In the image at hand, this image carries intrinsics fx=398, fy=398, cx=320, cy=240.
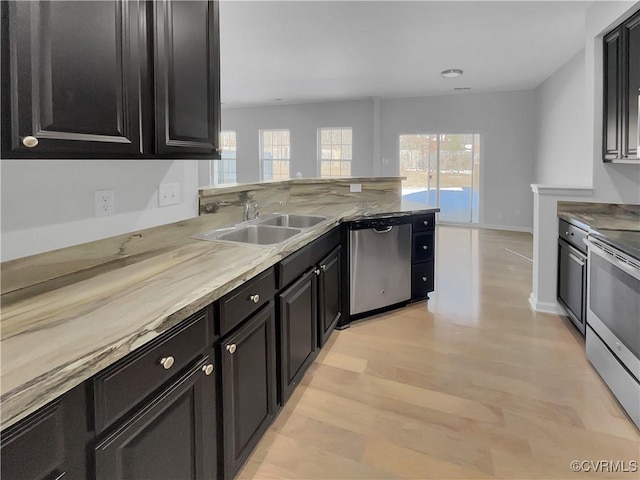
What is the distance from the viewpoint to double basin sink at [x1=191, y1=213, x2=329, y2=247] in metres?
2.34

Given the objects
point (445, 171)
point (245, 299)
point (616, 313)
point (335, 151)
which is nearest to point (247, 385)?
point (245, 299)

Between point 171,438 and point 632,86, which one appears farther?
point 632,86

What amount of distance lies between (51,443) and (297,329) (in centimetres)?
146

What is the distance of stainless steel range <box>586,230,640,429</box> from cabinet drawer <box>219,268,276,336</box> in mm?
1815

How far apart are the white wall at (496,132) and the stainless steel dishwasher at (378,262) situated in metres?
5.19

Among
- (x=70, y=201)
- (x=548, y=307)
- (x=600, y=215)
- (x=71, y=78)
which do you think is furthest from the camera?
(x=548, y=307)

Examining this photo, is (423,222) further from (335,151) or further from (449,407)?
(335,151)

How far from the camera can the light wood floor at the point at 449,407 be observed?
1.79 metres

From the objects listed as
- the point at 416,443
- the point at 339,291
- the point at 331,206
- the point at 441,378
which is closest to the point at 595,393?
the point at 441,378

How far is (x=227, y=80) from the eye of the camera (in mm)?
6566

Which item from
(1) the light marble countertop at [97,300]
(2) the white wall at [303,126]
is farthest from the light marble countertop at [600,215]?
(2) the white wall at [303,126]

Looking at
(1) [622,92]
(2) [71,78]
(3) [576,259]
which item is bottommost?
(3) [576,259]

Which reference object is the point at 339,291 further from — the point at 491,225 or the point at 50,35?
the point at 491,225

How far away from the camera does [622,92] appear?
2.91 m
